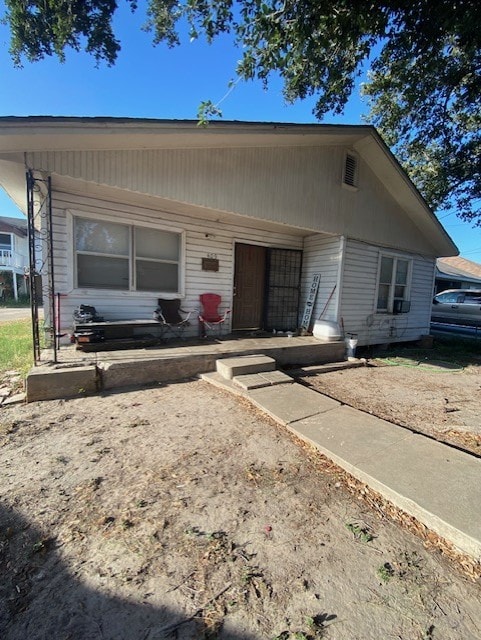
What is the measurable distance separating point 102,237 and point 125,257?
0.51 metres

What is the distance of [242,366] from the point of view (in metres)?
4.63

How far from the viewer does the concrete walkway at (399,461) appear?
6.19 ft

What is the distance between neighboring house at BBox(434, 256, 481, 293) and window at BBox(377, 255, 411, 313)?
1203 centimetres

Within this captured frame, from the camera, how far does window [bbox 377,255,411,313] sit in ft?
27.4

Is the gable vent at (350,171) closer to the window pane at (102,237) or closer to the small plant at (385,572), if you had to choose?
the window pane at (102,237)

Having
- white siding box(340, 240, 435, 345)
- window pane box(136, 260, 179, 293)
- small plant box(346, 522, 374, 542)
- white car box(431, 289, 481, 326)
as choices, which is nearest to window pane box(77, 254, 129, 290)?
window pane box(136, 260, 179, 293)

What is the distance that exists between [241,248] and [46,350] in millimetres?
4488

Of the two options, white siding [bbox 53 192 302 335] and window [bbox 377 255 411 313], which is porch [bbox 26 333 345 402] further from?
window [bbox 377 255 411 313]

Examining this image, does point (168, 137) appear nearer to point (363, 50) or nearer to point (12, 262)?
point (363, 50)

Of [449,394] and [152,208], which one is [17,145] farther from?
[449,394]

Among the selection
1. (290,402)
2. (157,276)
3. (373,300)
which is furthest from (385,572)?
(373,300)

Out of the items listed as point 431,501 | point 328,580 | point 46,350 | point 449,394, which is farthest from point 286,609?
point 46,350

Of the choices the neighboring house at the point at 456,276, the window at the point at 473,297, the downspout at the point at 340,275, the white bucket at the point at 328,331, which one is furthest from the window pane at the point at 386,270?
the neighboring house at the point at 456,276

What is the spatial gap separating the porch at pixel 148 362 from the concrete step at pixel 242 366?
0.81 ft
